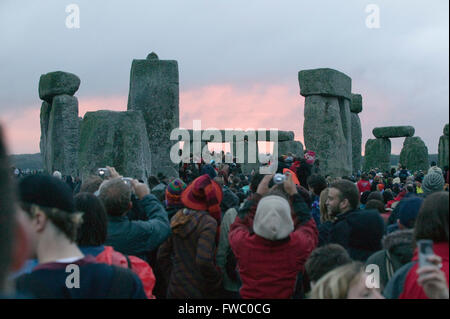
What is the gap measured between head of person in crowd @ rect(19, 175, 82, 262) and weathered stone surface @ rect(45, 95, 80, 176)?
1023cm

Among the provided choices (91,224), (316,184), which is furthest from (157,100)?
(91,224)

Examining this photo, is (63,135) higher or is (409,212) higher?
(63,135)

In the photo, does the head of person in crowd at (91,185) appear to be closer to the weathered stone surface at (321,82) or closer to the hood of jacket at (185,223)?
the hood of jacket at (185,223)

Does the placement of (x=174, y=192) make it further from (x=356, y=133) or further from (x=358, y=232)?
(x=356, y=133)

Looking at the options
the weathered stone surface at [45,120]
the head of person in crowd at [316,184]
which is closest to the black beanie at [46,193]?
the head of person in crowd at [316,184]

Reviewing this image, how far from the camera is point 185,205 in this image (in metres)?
3.66

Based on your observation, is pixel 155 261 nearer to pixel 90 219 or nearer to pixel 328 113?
pixel 90 219

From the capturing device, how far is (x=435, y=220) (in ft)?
6.55

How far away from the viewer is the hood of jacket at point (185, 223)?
351 cm

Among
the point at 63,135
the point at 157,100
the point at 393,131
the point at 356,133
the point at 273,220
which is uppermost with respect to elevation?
the point at 157,100

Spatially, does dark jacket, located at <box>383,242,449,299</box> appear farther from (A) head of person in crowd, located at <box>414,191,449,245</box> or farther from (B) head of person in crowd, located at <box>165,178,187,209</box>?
(B) head of person in crowd, located at <box>165,178,187,209</box>

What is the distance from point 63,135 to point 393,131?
13.5m

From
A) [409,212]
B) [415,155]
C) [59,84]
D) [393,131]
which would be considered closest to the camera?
[409,212]
